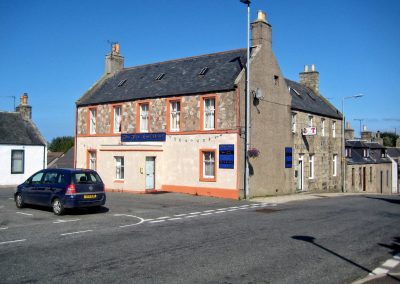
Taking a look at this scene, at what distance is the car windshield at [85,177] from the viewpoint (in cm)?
1584

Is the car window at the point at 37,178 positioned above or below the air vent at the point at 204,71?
below

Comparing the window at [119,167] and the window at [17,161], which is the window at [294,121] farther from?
the window at [17,161]

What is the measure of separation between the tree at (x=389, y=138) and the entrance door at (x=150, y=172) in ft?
254

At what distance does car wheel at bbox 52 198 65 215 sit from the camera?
51.0 feet

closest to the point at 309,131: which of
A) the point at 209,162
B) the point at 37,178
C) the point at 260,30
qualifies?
the point at 260,30

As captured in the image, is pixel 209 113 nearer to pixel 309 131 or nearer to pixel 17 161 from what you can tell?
pixel 309 131

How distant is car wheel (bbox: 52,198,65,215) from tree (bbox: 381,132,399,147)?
289 feet

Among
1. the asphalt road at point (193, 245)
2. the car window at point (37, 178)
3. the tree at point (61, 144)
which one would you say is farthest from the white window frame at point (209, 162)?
the tree at point (61, 144)

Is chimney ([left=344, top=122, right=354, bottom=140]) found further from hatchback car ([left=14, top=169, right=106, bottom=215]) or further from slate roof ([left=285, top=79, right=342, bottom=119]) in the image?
hatchback car ([left=14, top=169, right=106, bottom=215])

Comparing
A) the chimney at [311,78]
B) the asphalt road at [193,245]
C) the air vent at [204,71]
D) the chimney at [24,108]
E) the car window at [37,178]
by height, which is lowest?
the asphalt road at [193,245]

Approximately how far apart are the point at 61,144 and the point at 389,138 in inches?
3026

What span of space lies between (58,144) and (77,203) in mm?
76045

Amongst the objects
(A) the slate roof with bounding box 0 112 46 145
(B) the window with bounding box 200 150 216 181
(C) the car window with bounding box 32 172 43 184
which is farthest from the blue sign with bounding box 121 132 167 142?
(C) the car window with bounding box 32 172 43 184

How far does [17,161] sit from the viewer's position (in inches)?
1319
